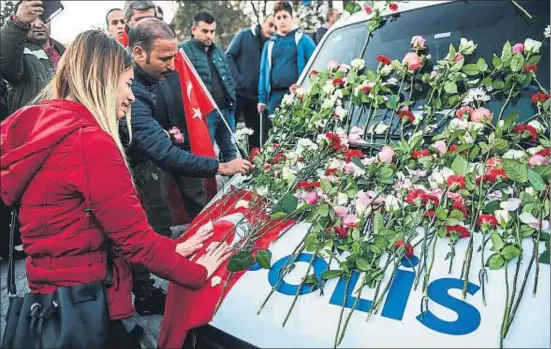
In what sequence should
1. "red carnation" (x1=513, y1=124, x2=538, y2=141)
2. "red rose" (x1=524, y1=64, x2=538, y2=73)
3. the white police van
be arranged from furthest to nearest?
"red rose" (x1=524, y1=64, x2=538, y2=73) < "red carnation" (x1=513, y1=124, x2=538, y2=141) < the white police van

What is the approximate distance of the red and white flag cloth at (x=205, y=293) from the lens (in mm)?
1654

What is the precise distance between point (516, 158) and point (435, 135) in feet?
1.39

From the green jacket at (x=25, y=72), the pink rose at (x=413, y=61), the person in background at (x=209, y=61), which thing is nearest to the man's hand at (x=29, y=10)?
the green jacket at (x=25, y=72)

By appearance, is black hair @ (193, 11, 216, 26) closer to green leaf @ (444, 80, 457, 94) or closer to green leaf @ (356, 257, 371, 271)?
green leaf @ (444, 80, 457, 94)

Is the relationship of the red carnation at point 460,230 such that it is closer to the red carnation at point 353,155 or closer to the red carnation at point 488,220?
the red carnation at point 488,220

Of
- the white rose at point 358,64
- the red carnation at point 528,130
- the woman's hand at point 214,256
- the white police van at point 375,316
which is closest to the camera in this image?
the white police van at point 375,316

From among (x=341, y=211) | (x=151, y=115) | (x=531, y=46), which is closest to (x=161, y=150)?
(x=151, y=115)

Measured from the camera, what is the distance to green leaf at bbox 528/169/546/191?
1660 mm

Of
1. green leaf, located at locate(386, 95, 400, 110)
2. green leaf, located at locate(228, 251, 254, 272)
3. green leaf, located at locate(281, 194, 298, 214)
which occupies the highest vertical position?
green leaf, located at locate(386, 95, 400, 110)

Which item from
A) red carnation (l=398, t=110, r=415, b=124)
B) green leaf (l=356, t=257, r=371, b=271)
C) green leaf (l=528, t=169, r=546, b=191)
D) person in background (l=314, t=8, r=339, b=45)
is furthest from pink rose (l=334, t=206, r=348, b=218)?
person in background (l=314, t=8, r=339, b=45)

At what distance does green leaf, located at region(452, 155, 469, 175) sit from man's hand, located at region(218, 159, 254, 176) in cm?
103

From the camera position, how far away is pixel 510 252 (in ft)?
4.75

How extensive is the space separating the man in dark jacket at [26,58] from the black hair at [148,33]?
30.9 inches

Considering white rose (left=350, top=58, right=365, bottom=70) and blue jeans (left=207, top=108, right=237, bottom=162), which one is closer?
white rose (left=350, top=58, right=365, bottom=70)
